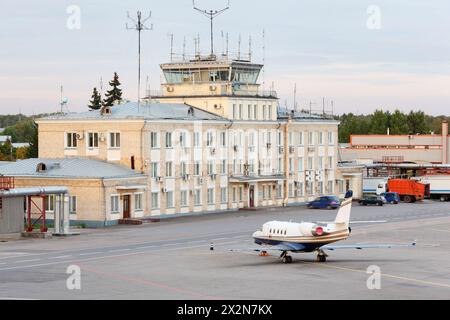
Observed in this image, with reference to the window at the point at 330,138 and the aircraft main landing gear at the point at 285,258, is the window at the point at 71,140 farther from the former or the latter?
the aircraft main landing gear at the point at 285,258

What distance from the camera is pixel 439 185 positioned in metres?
130

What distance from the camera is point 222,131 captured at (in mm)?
106062

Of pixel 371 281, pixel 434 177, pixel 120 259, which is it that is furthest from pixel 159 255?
pixel 434 177

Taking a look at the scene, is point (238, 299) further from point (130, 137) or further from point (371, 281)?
point (130, 137)

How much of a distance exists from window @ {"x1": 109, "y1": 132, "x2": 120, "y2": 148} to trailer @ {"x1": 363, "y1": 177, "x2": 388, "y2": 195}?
41.6 metres

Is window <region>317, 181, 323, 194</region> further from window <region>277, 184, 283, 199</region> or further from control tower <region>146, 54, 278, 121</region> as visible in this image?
control tower <region>146, 54, 278, 121</region>

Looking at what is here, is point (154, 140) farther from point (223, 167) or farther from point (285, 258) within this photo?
point (285, 258)

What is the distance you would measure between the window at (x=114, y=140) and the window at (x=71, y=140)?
4.00 m

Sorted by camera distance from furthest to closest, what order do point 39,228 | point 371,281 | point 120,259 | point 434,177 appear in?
point 434,177
point 39,228
point 120,259
point 371,281

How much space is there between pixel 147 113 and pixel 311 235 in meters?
39.7

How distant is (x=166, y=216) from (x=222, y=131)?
11.6m

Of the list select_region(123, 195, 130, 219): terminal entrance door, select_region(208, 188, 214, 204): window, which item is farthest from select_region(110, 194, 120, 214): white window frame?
select_region(208, 188, 214, 204): window

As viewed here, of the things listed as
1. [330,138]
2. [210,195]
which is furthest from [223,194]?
[330,138]

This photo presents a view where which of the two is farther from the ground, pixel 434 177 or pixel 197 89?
pixel 197 89
